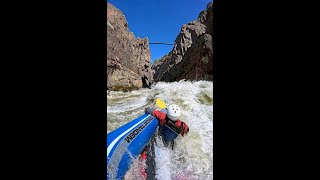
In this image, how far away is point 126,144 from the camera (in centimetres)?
318

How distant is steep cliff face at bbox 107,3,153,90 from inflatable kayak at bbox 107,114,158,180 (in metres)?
19.3

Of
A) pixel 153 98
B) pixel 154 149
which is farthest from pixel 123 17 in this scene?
pixel 154 149

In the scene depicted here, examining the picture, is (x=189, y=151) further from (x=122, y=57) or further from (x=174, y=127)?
(x=122, y=57)

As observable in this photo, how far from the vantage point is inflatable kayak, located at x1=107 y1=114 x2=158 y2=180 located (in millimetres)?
2709

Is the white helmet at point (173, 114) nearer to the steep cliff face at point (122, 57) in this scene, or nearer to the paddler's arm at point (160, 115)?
the paddler's arm at point (160, 115)

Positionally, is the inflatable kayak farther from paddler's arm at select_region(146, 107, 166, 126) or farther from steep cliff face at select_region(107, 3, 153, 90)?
steep cliff face at select_region(107, 3, 153, 90)

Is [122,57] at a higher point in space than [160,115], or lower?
higher

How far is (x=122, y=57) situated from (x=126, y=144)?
1518 inches

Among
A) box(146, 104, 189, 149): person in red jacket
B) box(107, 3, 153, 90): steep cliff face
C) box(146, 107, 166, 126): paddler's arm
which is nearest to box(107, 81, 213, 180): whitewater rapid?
box(146, 104, 189, 149): person in red jacket

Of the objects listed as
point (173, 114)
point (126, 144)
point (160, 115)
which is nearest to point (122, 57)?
point (160, 115)
